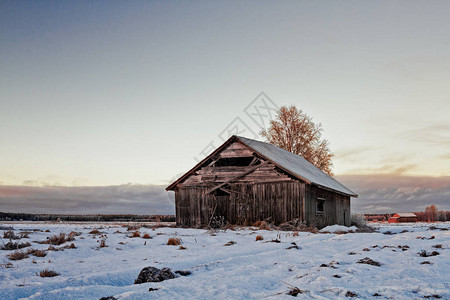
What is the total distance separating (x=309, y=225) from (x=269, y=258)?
43.4 ft

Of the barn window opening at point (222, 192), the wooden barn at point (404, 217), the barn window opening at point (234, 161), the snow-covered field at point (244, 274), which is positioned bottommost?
the wooden barn at point (404, 217)

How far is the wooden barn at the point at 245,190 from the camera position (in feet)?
64.6

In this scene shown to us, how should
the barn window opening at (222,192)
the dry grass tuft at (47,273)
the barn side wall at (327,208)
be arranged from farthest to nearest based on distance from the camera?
the barn window opening at (222,192) → the barn side wall at (327,208) → the dry grass tuft at (47,273)

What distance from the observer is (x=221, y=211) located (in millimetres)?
21078

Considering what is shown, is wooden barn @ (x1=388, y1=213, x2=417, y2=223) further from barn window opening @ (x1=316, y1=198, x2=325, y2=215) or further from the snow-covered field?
the snow-covered field

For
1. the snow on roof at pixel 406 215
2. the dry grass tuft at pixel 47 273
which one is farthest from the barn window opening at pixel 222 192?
the snow on roof at pixel 406 215

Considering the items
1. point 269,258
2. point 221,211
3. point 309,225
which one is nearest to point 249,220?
point 221,211

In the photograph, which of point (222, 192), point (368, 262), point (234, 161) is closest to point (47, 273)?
point (368, 262)

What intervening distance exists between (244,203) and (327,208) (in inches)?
247

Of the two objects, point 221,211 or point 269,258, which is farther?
point 221,211

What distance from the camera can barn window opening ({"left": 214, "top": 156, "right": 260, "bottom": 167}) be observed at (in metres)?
21.6

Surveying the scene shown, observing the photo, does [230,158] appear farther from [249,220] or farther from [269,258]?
[269,258]

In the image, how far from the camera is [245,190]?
20.7 m

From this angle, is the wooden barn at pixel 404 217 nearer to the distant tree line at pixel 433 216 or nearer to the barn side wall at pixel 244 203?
the distant tree line at pixel 433 216
